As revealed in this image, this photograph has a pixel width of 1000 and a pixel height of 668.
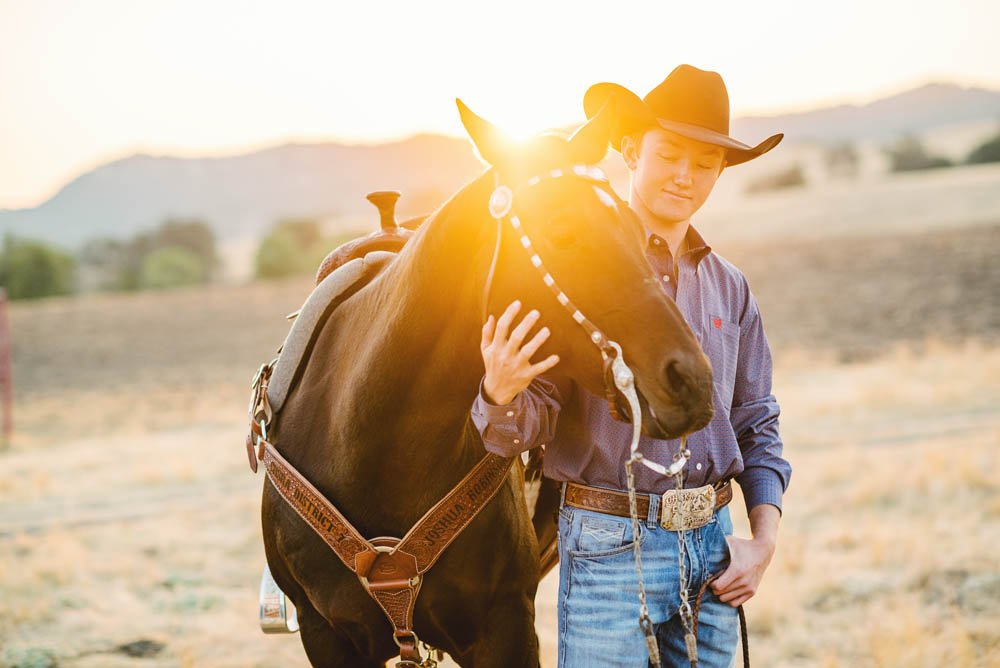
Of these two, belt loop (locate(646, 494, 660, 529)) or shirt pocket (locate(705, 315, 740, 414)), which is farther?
shirt pocket (locate(705, 315, 740, 414))

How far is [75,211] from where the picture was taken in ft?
532

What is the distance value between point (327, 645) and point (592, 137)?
1911 millimetres

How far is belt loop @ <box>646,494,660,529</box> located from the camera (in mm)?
2328

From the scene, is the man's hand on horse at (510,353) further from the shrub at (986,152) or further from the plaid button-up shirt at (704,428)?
the shrub at (986,152)

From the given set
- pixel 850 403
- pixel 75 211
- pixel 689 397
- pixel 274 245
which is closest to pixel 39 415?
pixel 850 403

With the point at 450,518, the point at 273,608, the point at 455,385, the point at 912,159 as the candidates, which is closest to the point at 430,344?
the point at 455,385

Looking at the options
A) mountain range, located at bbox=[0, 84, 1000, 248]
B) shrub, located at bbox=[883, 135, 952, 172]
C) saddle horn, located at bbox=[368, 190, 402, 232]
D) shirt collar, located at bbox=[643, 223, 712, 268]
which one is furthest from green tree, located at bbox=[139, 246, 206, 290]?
mountain range, located at bbox=[0, 84, 1000, 248]

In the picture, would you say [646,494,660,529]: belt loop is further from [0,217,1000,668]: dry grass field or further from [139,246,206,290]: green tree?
[139,246,206,290]: green tree

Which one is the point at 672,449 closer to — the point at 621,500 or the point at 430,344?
the point at 621,500

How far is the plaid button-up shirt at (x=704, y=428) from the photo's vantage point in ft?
7.20

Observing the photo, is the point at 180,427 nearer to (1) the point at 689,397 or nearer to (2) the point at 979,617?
(2) the point at 979,617

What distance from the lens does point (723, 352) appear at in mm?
2459

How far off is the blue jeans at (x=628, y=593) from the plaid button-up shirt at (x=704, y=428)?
14 centimetres

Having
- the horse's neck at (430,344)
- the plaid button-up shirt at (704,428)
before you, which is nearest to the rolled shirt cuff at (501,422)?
the plaid button-up shirt at (704,428)
